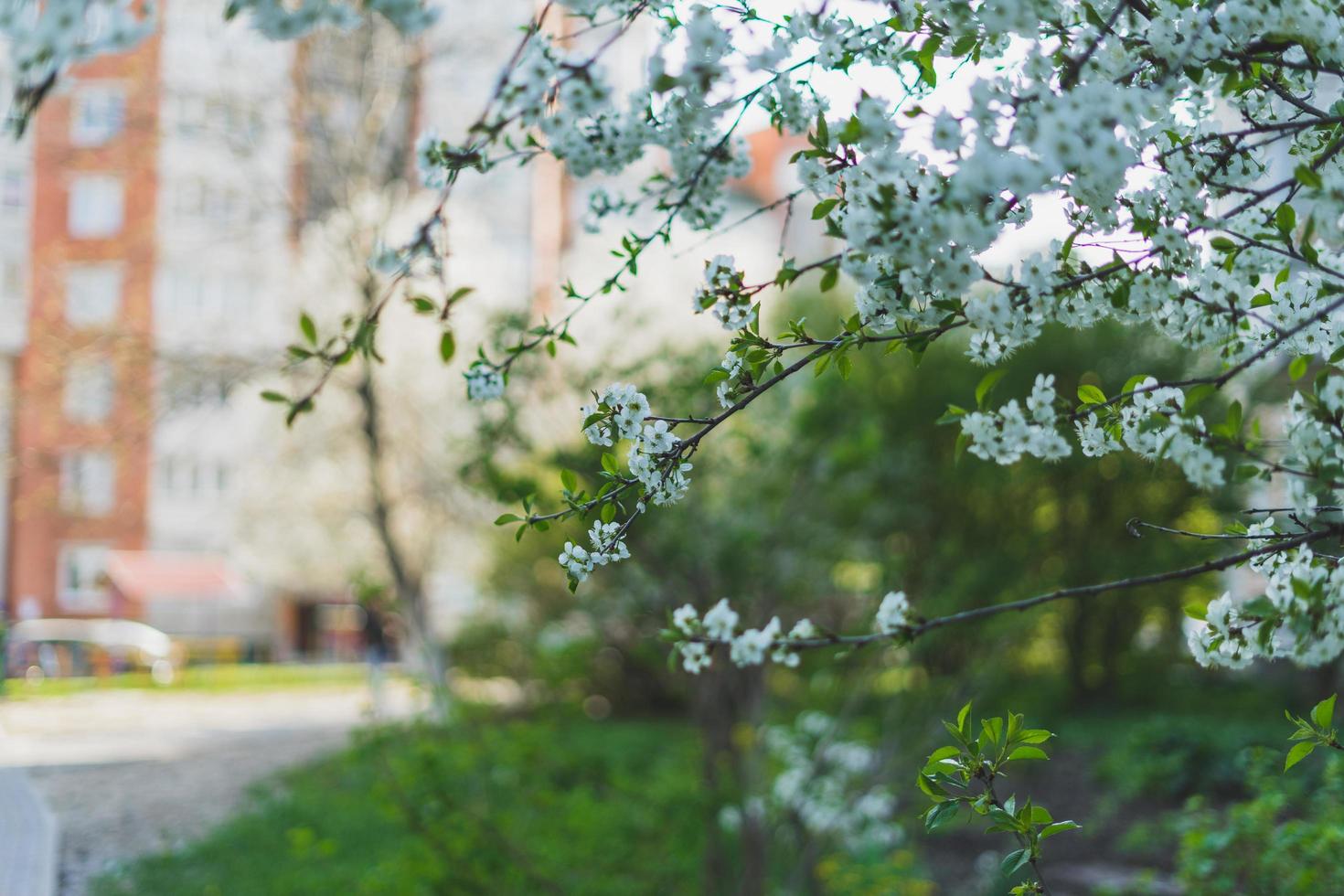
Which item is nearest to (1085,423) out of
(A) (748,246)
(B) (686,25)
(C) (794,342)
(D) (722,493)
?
(C) (794,342)

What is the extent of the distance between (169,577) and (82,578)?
299 cm

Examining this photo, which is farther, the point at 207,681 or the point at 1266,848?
the point at 207,681

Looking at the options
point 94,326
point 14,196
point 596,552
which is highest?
point 14,196

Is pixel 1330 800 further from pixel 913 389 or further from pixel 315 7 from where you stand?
pixel 913 389

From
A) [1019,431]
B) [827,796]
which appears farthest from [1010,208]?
[827,796]

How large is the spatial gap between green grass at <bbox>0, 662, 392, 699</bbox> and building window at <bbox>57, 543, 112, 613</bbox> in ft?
20.1

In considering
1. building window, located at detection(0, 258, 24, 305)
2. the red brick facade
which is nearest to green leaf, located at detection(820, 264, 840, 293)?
the red brick facade

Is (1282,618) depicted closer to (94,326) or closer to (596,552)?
(596,552)

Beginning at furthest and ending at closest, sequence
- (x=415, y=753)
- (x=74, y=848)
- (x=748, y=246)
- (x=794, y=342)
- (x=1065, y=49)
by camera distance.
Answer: (x=748, y=246)
(x=74, y=848)
(x=415, y=753)
(x=794, y=342)
(x=1065, y=49)

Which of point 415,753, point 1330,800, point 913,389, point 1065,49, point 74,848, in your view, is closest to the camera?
point 1065,49

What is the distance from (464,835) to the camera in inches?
184

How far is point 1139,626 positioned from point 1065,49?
12.6m

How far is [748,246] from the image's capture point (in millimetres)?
20844

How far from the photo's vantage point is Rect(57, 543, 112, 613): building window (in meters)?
27.0
